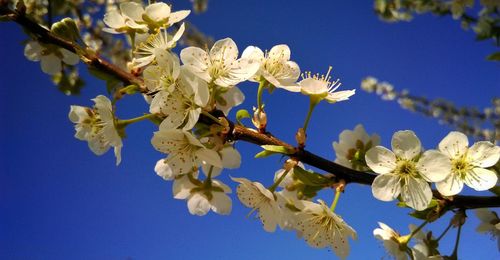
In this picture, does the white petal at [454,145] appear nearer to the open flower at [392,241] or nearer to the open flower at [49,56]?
the open flower at [392,241]

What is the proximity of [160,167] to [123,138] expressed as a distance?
218 mm

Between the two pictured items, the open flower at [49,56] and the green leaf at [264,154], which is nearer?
the green leaf at [264,154]

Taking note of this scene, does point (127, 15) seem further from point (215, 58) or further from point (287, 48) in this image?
point (287, 48)

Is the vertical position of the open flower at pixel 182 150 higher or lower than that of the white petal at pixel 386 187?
lower

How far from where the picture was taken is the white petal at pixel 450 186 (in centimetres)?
143

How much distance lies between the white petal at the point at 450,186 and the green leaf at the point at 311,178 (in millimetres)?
344

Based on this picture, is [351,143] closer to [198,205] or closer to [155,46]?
[198,205]

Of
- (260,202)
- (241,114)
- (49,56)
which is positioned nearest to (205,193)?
(260,202)

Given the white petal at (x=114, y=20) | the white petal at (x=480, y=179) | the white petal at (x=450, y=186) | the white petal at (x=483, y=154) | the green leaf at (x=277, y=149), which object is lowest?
the white petal at (x=114, y=20)

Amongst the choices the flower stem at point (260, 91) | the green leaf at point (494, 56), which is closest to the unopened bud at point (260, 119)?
the flower stem at point (260, 91)

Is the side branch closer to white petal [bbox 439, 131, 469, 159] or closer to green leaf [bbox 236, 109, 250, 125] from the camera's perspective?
green leaf [bbox 236, 109, 250, 125]

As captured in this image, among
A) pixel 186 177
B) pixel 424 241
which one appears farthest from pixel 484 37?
pixel 186 177

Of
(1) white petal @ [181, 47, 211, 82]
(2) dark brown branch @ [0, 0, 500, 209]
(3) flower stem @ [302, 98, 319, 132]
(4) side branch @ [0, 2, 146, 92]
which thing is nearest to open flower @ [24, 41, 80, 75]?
(4) side branch @ [0, 2, 146, 92]

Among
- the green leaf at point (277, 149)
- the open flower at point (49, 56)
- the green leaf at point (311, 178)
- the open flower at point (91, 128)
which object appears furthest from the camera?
the open flower at point (49, 56)
